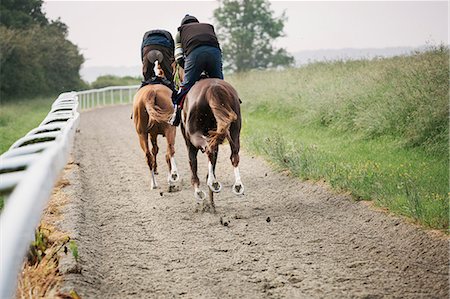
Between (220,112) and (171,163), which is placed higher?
(220,112)

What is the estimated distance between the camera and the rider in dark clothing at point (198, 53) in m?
9.05

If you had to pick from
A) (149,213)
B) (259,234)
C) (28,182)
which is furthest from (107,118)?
→ (28,182)

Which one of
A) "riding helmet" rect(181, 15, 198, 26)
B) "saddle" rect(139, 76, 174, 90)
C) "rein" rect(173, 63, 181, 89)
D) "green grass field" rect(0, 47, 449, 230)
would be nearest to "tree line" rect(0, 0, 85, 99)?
"green grass field" rect(0, 47, 449, 230)

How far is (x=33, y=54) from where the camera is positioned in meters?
38.0

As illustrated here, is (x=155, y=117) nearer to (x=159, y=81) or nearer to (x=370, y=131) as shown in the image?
(x=159, y=81)

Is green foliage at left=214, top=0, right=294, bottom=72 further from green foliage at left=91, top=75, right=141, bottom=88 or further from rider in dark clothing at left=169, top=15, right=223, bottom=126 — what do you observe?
rider in dark clothing at left=169, top=15, right=223, bottom=126

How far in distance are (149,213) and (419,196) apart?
11.9 feet

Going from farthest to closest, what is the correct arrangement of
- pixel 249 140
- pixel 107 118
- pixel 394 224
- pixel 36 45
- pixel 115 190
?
pixel 36 45 < pixel 107 118 < pixel 249 140 < pixel 115 190 < pixel 394 224

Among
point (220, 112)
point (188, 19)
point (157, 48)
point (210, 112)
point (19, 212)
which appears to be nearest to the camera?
point (19, 212)

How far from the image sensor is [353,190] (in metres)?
8.66

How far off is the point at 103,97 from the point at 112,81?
17.8m

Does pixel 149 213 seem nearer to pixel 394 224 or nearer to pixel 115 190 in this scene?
pixel 115 190

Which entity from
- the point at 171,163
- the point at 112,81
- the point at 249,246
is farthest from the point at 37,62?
the point at 249,246

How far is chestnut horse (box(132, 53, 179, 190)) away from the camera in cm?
1043
